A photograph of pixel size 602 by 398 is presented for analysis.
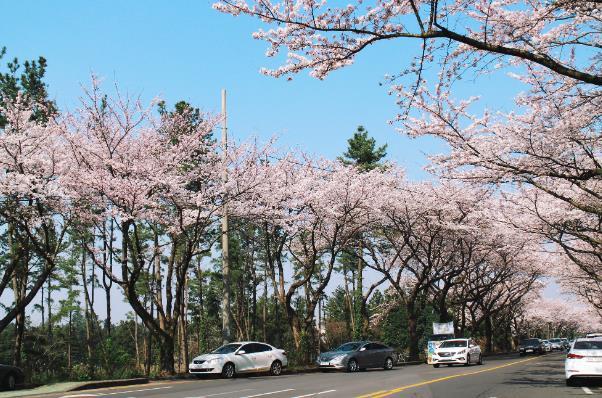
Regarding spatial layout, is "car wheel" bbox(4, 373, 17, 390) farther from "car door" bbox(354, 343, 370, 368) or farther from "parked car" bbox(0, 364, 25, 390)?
"car door" bbox(354, 343, 370, 368)

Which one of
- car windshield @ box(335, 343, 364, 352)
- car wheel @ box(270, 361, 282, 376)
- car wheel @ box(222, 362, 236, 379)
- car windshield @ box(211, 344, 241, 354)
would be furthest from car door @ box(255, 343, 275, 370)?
car windshield @ box(335, 343, 364, 352)

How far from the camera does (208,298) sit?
218 ft

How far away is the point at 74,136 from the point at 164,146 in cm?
377

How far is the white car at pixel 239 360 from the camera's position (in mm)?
21062

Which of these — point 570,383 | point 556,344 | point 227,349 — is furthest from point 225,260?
point 556,344

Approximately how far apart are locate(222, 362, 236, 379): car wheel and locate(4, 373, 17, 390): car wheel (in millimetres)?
7090

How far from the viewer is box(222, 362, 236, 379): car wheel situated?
21203 mm

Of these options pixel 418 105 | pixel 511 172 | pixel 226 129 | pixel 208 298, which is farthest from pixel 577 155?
pixel 208 298

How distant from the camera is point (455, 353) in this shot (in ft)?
92.2

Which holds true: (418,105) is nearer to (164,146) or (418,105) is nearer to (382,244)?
(164,146)

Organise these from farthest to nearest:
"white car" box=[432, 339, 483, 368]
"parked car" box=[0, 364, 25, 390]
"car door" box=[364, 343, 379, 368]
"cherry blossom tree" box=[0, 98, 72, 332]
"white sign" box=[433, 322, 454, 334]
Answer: "white sign" box=[433, 322, 454, 334]
"white car" box=[432, 339, 483, 368]
"car door" box=[364, 343, 379, 368]
"cherry blossom tree" box=[0, 98, 72, 332]
"parked car" box=[0, 364, 25, 390]

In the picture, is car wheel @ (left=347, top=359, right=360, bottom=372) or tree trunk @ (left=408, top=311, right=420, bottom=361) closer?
car wheel @ (left=347, top=359, right=360, bottom=372)

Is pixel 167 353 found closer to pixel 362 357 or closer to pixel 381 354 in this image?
pixel 362 357

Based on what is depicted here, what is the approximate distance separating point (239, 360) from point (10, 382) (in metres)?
7.98
